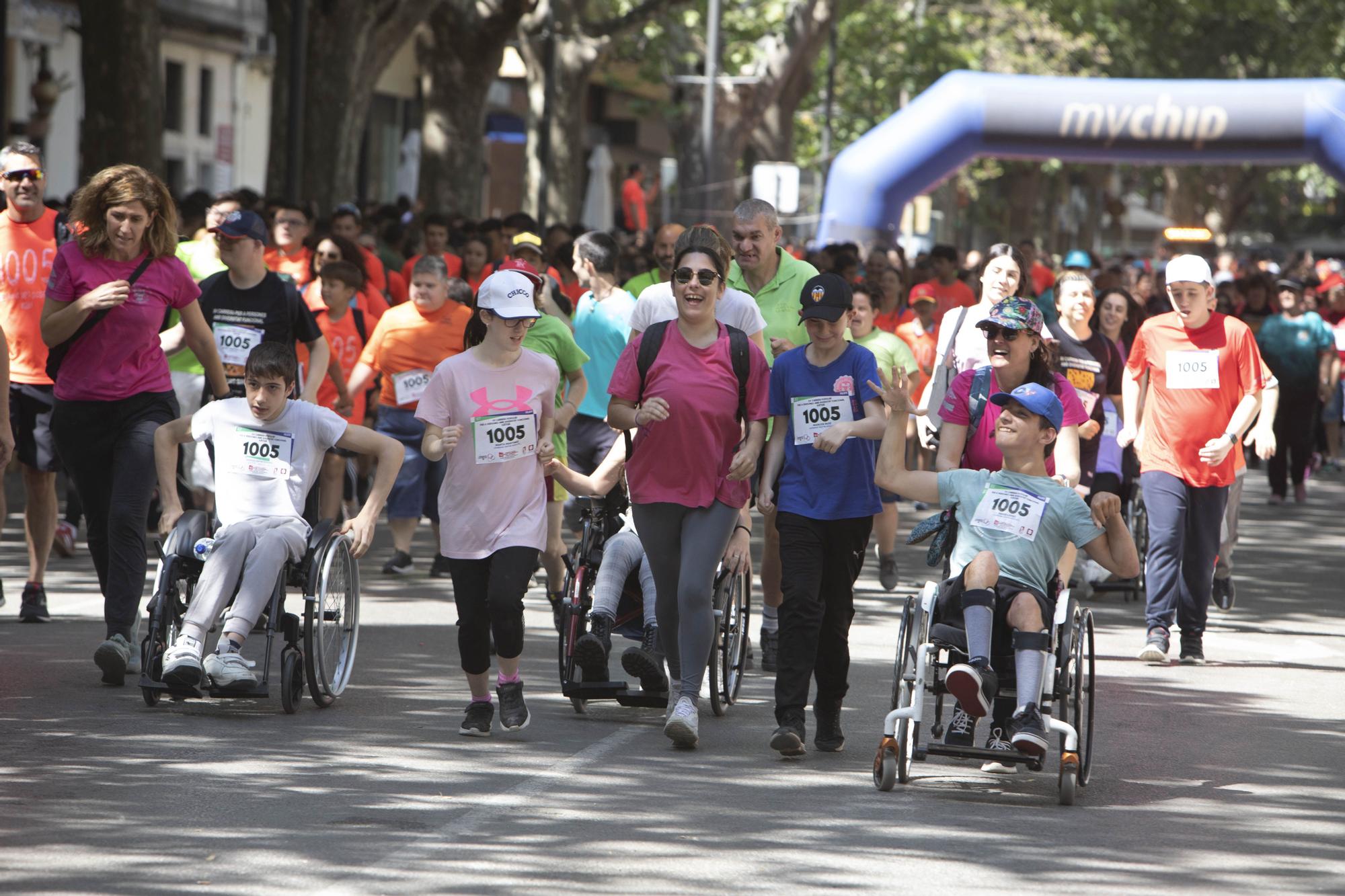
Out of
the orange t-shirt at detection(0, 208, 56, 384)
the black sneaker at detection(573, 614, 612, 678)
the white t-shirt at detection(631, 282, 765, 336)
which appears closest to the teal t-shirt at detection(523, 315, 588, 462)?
the white t-shirt at detection(631, 282, 765, 336)

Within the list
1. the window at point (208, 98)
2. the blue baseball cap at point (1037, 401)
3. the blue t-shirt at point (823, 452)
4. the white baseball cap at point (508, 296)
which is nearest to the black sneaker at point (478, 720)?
the blue t-shirt at point (823, 452)

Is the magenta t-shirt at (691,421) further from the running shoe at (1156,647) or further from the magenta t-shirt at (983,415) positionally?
the running shoe at (1156,647)

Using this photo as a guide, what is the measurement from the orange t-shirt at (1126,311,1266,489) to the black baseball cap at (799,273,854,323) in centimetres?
316

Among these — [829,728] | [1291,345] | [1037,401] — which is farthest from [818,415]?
[1291,345]

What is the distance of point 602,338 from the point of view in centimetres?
1157

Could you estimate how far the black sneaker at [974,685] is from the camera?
7.02 metres

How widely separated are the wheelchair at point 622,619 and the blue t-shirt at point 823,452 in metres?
0.57

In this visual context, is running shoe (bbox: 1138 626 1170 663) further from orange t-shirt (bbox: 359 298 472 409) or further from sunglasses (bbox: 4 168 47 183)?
sunglasses (bbox: 4 168 47 183)

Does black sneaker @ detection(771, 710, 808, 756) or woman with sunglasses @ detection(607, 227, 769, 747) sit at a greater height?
woman with sunglasses @ detection(607, 227, 769, 747)

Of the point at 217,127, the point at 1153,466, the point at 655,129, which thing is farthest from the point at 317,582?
the point at 655,129

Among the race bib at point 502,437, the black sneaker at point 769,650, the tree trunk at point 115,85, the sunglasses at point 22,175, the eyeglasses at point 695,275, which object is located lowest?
the black sneaker at point 769,650

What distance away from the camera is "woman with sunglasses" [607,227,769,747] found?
316 inches

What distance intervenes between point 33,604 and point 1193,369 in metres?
5.50

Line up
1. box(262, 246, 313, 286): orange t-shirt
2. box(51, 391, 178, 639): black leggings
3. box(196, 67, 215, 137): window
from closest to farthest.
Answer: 1. box(51, 391, 178, 639): black leggings
2. box(262, 246, 313, 286): orange t-shirt
3. box(196, 67, 215, 137): window
